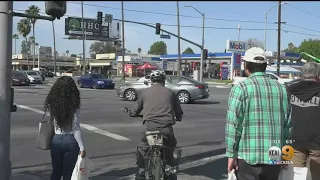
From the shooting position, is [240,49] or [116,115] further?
[240,49]

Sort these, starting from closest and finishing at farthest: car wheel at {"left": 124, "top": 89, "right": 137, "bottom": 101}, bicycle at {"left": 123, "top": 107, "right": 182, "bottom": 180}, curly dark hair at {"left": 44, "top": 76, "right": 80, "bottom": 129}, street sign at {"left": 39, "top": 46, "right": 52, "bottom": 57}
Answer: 1. curly dark hair at {"left": 44, "top": 76, "right": 80, "bottom": 129}
2. bicycle at {"left": 123, "top": 107, "right": 182, "bottom": 180}
3. car wheel at {"left": 124, "top": 89, "right": 137, "bottom": 101}
4. street sign at {"left": 39, "top": 46, "right": 52, "bottom": 57}

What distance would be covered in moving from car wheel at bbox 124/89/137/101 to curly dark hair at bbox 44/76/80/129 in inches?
703

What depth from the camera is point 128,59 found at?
9638 centimetres

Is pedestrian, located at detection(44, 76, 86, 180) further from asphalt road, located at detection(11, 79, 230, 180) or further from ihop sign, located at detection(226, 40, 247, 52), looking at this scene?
ihop sign, located at detection(226, 40, 247, 52)

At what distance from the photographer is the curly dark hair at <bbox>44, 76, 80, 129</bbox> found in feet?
16.0

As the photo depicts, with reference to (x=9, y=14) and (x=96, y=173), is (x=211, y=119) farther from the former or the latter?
(x=9, y=14)

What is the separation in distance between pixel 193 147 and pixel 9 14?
5.57 metres

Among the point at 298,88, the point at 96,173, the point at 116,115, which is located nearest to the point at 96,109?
the point at 116,115

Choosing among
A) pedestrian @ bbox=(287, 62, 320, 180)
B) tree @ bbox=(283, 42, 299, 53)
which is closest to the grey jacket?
pedestrian @ bbox=(287, 62, 320, 180)

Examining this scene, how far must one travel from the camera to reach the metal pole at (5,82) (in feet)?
18.4

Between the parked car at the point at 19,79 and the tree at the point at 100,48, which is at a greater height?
the tree at the point at 100,48

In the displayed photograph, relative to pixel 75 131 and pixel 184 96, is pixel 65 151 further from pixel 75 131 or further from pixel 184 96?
pixel 184 96

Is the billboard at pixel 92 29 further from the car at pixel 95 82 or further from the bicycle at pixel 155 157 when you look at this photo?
the bicycle at pixel 155 157

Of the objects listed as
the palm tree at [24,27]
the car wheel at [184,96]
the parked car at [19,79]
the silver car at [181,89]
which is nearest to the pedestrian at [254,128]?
the silver car at [181,89]
